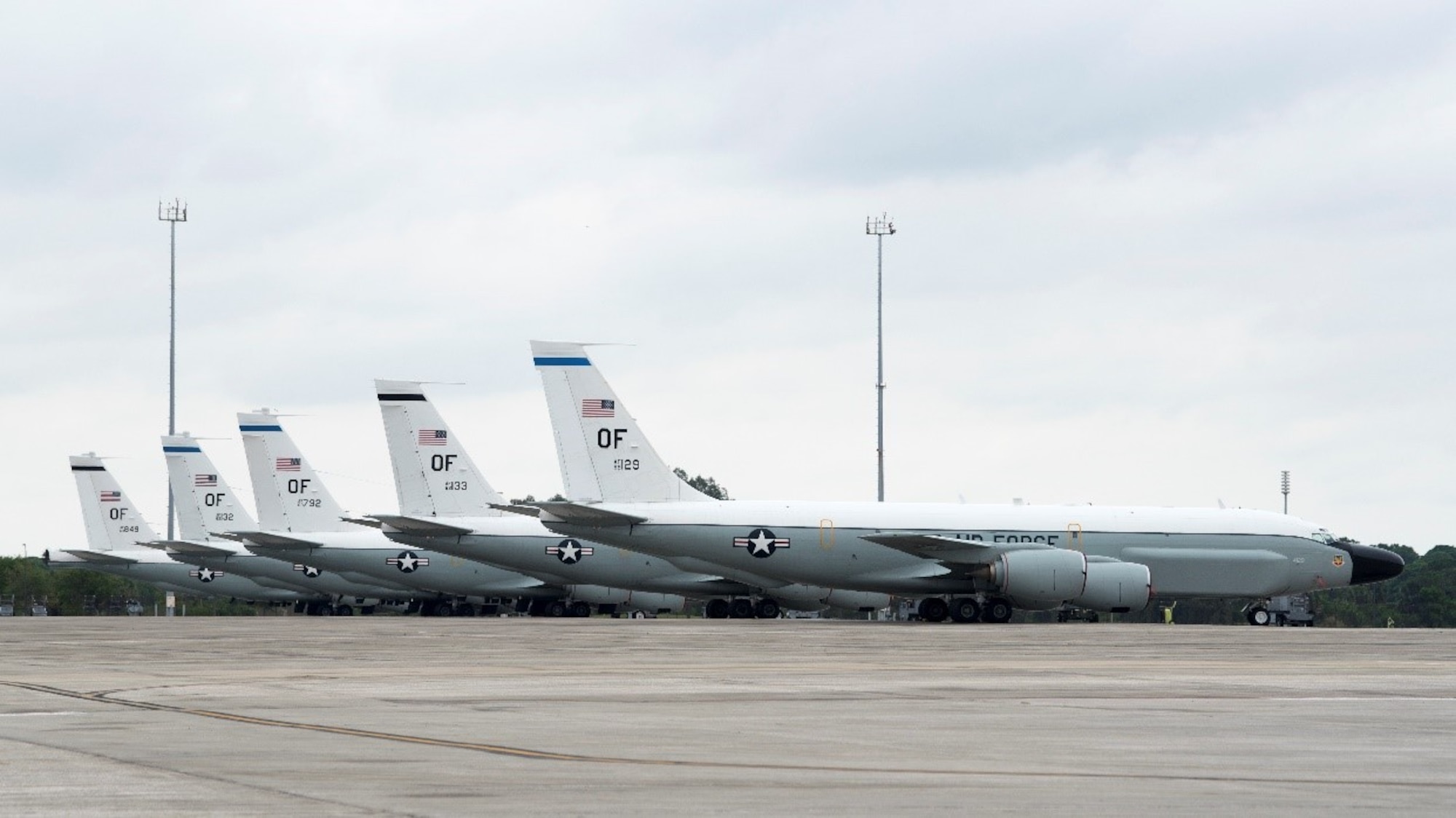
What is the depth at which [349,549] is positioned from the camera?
257ft

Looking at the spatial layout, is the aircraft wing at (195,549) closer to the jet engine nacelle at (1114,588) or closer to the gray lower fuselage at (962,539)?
the gray lower fuselage at (962,539)

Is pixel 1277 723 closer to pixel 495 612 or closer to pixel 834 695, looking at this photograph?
pixel 834 695

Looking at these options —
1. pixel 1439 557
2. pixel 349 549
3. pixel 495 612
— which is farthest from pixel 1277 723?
pixel 1439 557

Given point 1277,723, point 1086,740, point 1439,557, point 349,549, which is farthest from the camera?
point 1439,557

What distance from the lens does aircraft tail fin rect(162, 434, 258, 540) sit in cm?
8925

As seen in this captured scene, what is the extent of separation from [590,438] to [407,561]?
22856 mm

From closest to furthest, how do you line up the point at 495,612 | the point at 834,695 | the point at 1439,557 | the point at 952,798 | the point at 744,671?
the point at 952,798, the point at 834,695, the point at 744,671, the point at 495,612, the point at 1439,557

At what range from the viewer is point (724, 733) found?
1667 centimetres

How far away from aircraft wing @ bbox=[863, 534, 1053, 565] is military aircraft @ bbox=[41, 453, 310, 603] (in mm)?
45570

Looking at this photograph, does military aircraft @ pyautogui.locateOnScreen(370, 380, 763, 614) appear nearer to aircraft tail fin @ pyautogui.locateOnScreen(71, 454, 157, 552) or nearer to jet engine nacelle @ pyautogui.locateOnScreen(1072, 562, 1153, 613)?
jet engine nacelle @ pyautogui.locateOnScreen(1072, 562, 1153, 613)

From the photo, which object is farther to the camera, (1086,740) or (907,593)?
(907,593)

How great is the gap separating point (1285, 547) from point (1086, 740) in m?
47.1

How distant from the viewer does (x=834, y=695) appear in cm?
2209

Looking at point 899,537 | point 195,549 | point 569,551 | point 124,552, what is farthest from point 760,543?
point 124,552
